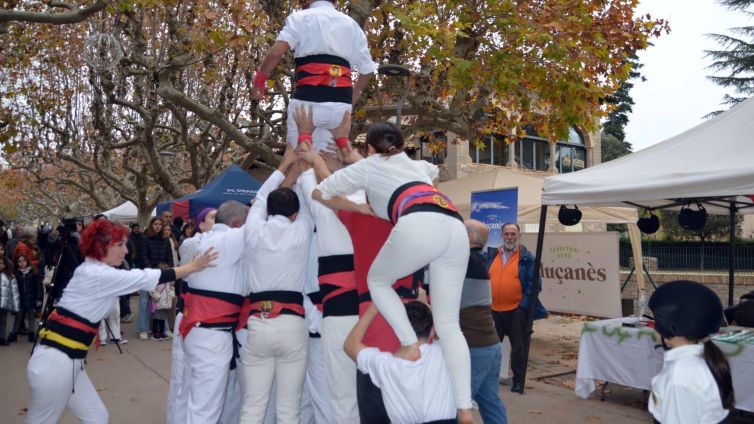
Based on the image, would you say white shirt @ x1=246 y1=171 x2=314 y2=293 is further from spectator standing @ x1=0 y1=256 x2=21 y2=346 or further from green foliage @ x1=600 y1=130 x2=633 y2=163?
green foliage @ x1=600 y1=130 x2=633 y2=163

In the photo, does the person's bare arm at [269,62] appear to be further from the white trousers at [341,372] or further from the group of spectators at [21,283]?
the group of spectators at [21,283]

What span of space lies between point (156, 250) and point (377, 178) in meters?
9.01

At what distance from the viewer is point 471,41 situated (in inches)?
474

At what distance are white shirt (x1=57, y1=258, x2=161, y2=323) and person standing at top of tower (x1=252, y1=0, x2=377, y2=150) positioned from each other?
4.95ft

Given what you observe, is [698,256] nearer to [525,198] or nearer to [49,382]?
[525,198]

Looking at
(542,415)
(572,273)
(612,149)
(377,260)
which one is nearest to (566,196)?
(542,415)

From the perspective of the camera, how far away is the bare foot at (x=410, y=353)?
3215 mm

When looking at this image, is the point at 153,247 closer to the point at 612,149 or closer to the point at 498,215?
the point at 498,215

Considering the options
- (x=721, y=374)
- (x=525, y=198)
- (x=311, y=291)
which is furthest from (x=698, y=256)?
(x=721, y=374)

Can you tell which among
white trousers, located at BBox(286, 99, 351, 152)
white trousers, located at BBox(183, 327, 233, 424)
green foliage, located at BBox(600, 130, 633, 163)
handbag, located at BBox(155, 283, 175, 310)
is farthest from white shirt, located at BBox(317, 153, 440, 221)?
green foliage, located at BBox(600, 130, 633, 163)

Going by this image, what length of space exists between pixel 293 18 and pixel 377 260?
2.22 metres

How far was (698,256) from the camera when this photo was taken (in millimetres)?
25078

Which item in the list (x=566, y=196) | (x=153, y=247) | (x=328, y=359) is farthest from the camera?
(x=153, y=247)

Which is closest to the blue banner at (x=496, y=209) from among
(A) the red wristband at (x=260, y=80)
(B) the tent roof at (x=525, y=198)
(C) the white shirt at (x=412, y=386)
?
(B) the tent roof at (x=525, y=198)
